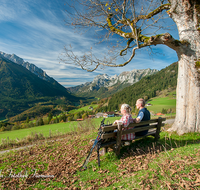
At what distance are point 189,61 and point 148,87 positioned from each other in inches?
6216

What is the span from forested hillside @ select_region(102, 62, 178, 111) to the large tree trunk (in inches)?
4465

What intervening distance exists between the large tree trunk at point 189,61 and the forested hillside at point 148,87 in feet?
372

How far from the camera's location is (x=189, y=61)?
19.1 feet

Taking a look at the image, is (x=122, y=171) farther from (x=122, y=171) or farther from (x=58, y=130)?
(x=58, y=130)

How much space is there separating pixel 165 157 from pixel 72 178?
10.6 ft

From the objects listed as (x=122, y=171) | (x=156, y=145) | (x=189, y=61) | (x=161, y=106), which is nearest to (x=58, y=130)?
(x=156, y=145)

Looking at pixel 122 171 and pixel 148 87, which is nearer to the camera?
pixel 122 171

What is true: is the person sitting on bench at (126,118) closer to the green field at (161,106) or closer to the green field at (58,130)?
the green field at (58,130)

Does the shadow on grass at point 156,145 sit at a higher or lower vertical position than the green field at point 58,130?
higher

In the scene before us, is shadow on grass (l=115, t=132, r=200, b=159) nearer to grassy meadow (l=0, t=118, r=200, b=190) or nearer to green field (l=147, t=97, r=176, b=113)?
grassy meadow (l=0, t=118, r=200, b=190)

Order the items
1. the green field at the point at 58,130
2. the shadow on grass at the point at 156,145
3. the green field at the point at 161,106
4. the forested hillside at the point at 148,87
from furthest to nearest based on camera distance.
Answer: the forested hillside at the point at 148,87 → the green field at the point at 161,106 → the green field at the point at 58,130 → the shadow on grass at the point at 156,145

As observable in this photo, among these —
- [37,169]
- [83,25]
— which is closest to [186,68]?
[83,25]

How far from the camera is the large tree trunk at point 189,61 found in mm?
5691

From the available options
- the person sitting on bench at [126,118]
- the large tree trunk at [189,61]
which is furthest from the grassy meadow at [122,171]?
the large tree trunk at [189,61]
